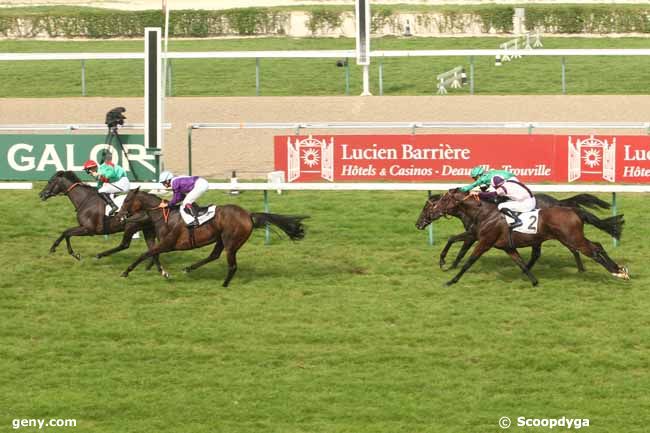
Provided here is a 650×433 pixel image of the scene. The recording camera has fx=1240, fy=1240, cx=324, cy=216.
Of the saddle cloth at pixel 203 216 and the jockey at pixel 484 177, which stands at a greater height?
the jockey at pixel 484 177

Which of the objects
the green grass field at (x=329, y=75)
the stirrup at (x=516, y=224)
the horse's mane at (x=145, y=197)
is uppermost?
the green grass field at (x=329, y=75)

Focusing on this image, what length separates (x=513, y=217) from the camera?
14.2 m

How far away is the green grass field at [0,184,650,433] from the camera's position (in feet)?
34.0

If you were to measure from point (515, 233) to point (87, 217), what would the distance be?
527cm

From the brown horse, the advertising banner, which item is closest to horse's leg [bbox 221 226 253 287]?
the brown horse

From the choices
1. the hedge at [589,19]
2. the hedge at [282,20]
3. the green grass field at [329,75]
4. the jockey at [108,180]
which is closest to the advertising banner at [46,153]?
the jockey at [108,180]

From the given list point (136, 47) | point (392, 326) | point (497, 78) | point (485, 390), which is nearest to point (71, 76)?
point (136, 47)

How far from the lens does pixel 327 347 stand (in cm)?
1209

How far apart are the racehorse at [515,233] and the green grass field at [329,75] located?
37.4 ft

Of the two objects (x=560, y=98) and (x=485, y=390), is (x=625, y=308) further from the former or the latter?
(x=560, y=98)

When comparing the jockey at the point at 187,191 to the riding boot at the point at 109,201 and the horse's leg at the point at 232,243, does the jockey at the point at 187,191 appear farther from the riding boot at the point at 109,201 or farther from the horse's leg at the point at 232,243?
the riding boot at the point at 109,201

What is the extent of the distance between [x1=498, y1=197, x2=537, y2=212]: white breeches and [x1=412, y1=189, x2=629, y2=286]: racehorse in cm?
Answer: 14

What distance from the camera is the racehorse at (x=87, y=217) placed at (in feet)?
49.2

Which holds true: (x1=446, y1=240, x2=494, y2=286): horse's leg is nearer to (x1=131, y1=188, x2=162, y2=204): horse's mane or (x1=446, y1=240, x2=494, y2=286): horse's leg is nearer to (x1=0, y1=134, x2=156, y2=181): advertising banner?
(x1=131, y1=188, x2=162, y2=204): horse's mane
